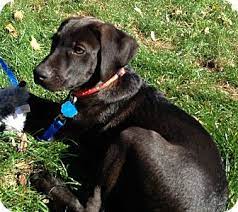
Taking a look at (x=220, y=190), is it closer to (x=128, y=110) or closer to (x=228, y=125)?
(x=128, y=110)

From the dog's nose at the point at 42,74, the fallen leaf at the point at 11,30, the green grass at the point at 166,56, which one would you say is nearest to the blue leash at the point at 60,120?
the green grass at the point at 166,56

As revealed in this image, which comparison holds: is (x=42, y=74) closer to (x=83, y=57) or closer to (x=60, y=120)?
(x=83, y=57)

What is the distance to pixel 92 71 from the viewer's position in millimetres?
5410

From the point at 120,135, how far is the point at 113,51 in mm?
802

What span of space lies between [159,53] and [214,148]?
8.65 ft

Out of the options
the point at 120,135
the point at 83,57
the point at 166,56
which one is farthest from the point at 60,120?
the point at 166,56

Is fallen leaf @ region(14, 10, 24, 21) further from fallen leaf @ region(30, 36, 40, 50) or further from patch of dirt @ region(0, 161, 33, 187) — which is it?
patch of dirt @ region(0, 161, 33, 187)

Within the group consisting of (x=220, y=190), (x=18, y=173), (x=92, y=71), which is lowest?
(x=18, y=173)

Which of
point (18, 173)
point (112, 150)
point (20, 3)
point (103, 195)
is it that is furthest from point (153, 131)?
point (20, 3)

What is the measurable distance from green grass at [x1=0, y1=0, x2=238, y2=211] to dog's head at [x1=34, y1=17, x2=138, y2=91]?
0.61 m

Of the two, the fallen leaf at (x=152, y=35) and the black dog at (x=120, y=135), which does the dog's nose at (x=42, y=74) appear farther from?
the fallen leaf at (x=152, y=35)

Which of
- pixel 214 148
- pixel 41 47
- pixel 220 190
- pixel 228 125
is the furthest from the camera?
pixel 41 47

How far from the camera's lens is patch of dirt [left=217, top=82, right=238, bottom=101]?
7.23 metres

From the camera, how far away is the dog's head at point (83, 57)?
17.4 ft
